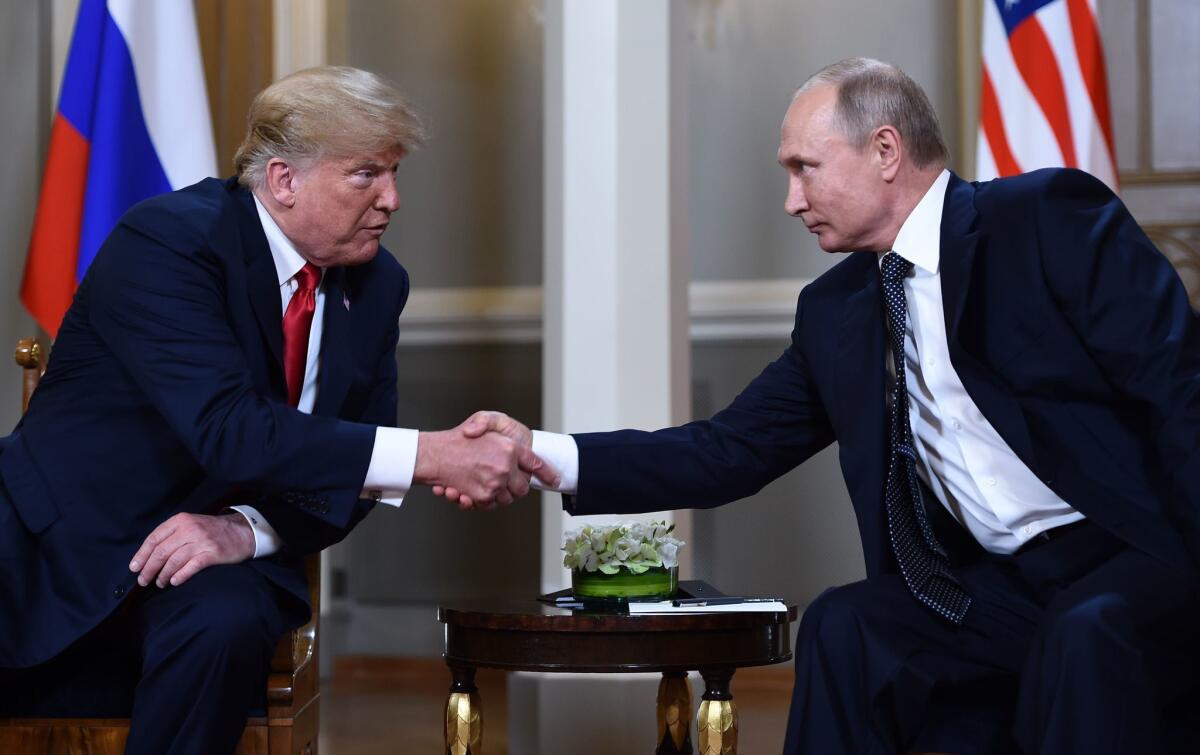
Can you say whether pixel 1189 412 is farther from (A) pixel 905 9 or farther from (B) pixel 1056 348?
(A) pixel 905 9

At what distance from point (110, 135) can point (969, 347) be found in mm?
2358

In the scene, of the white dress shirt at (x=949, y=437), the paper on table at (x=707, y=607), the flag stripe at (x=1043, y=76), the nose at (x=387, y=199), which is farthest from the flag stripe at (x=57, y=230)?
the flag stripe at (x=1043, y=76)

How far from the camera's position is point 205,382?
1.95m

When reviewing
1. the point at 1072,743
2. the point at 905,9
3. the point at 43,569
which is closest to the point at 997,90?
the point at 905,9

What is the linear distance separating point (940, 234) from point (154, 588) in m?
1.25

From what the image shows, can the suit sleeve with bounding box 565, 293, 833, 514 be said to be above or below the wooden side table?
above

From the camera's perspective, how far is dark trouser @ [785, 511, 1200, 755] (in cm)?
154

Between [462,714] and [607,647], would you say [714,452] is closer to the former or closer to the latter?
[607,647]

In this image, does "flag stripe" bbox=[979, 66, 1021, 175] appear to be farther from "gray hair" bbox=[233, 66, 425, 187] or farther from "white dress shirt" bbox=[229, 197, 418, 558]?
"white dress shirt" bbox=[229, 197, 418, 558]

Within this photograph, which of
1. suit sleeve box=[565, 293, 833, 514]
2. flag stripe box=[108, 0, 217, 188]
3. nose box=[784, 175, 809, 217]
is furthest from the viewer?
flag stripe box=[108, 0, 217, 188]

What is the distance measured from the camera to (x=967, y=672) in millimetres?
1768

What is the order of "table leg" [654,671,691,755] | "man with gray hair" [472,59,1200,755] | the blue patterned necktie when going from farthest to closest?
"table leg" [654,671,691,755] → the blue patterned necktie → "man with gray hair" [472,59,1200,755]

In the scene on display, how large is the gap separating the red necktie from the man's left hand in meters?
0.27

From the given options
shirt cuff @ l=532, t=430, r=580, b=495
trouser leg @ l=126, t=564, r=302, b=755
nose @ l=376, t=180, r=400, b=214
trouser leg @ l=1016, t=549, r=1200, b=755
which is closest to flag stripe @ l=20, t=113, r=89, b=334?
nose @ l=376, t=180, r=400, b=214
